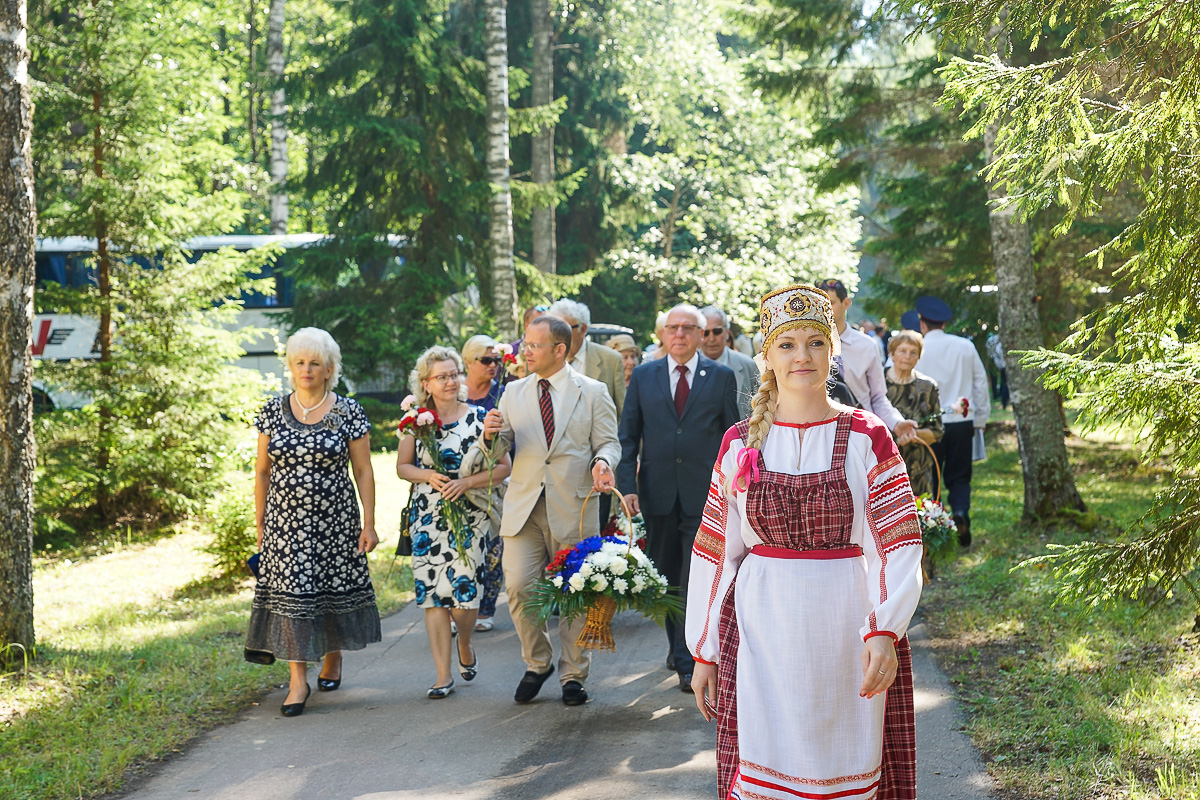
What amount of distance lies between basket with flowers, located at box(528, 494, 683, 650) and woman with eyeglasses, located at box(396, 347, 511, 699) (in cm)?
83

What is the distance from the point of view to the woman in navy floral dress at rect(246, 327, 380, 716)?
685 centimetres

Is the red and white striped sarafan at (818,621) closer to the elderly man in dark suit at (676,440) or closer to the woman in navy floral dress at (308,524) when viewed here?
the elderly man in dark suit at (676,440)

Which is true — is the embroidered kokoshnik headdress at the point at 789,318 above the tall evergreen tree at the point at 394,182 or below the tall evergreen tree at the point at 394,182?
below

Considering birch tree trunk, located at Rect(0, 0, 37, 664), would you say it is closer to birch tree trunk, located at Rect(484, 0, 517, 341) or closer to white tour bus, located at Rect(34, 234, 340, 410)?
birch tree trunk, located at Rect(484, 0, 517, 341)

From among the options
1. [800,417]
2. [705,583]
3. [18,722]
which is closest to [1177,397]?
[800,417]

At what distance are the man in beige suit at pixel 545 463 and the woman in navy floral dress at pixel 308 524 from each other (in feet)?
2.83

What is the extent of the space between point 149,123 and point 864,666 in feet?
39.3

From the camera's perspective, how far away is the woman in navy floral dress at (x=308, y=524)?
22.5 ft

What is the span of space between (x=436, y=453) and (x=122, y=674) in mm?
2457

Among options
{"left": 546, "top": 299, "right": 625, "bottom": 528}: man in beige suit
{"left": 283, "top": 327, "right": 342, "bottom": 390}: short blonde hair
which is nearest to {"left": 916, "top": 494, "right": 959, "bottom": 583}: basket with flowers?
{"left": 546, "top": 299, "right": 625, "bottom": 528}: man in beige suit

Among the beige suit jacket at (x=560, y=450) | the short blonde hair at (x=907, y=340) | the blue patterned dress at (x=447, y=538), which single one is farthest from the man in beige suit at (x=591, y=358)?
the short blonde hair at (x=907, y=340)

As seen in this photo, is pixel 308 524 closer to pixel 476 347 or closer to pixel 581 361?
pixel 476 347

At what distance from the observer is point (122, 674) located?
7.38m

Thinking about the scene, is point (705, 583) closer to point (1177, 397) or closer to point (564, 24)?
point (1177, 397)
